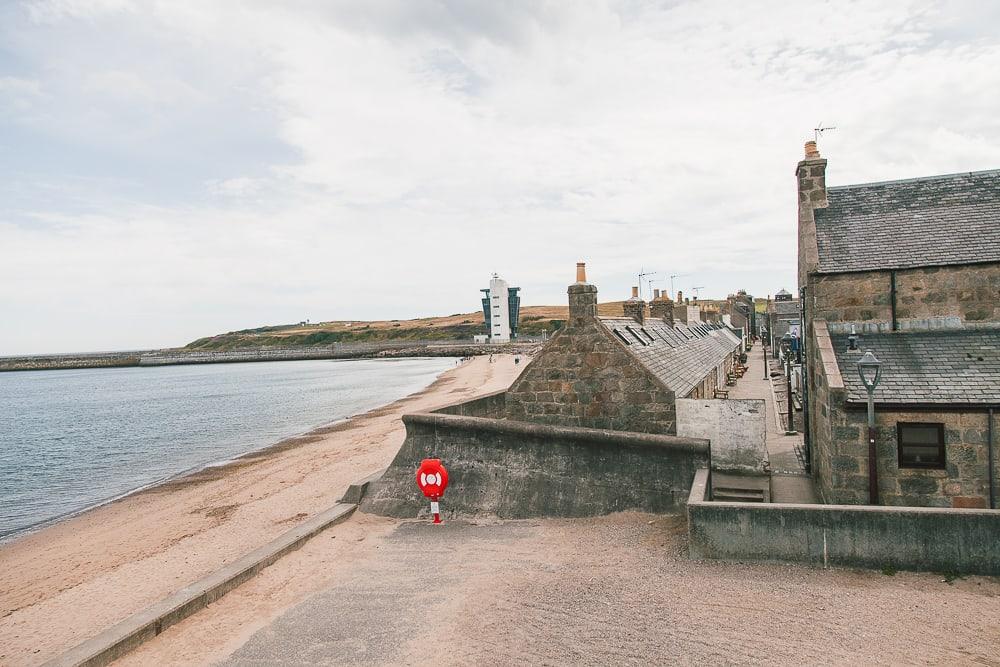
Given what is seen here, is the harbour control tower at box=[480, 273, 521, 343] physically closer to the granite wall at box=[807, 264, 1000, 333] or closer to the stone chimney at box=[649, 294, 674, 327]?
the stone chimney at box=[649, 294, 674, 327]

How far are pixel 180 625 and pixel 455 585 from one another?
11.3 ft

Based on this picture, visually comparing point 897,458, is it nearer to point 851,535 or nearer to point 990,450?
point 990,450

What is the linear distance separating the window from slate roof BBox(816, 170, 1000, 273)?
124 inches

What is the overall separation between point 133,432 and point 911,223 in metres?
42.3

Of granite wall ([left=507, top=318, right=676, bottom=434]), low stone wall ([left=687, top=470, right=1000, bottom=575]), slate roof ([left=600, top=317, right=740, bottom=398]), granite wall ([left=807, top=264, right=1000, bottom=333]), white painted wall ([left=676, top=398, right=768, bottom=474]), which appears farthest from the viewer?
slate roof ([left=600, top=317, right=740, bottom=398])

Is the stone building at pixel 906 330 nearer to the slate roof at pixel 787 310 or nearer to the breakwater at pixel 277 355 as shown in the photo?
the slate roof at pixel 787 310

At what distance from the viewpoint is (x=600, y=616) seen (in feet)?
23.5

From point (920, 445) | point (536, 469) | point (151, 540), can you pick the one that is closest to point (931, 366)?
point (920, 445)

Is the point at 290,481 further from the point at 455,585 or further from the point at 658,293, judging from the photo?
the point at 658,293

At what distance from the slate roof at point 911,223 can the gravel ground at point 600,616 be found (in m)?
5.90

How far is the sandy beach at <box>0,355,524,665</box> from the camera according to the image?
1047cm

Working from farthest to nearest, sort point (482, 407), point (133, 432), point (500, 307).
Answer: point (500, 307), point (133, 432), point (482, 407)

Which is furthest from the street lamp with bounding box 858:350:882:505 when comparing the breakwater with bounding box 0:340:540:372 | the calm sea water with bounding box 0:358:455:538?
the breakwater with bounding box 0:340:540:372

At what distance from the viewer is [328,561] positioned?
9656 millimetres
